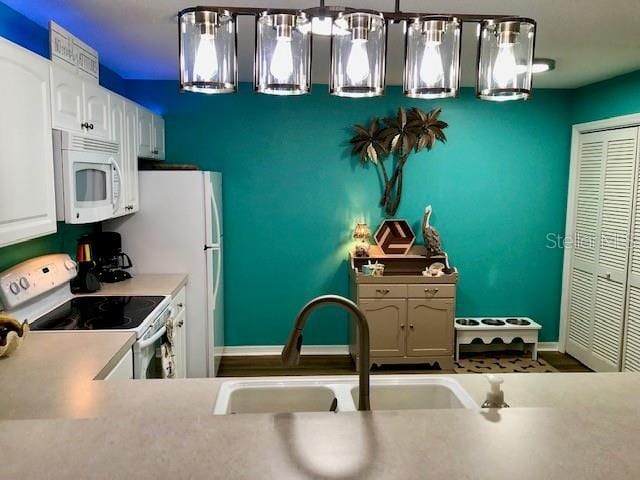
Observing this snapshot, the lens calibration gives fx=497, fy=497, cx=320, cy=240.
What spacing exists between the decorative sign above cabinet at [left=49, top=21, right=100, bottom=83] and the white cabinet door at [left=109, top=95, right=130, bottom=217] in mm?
204

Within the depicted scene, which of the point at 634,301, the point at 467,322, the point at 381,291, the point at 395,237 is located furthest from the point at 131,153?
the point at 634,301

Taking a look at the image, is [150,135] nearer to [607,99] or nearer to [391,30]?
[391,30]

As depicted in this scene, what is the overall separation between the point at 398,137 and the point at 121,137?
226 cm

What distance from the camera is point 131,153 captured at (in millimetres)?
3340

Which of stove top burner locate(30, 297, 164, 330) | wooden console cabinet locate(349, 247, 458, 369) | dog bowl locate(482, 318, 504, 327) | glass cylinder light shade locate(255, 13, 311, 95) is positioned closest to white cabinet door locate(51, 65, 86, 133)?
stove top burner locate(30, 297, 164, 330)

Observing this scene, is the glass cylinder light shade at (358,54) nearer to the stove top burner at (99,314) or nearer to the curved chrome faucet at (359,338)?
the curved chrome faucet at (359,338)

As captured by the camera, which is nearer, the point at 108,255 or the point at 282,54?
the point at 282,54

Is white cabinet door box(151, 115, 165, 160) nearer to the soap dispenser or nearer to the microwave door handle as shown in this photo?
the microwave door handle

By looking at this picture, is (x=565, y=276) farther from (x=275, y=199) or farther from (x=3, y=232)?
(x=3, y=232)

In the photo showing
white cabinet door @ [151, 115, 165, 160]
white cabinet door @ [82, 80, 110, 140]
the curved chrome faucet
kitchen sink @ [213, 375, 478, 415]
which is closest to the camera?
the curved chrome faucet

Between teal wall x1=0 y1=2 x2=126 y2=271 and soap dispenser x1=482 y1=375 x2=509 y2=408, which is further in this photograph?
teal wall x1=0 y1=2 x2=126 y2=271

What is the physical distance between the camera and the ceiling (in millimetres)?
2312

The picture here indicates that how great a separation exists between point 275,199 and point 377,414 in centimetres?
347

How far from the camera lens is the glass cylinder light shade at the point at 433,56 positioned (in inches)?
50.1
